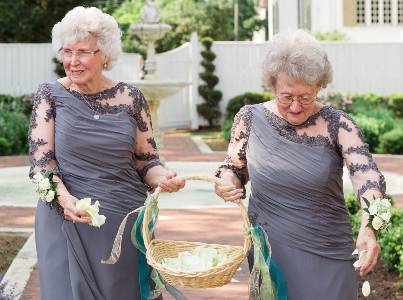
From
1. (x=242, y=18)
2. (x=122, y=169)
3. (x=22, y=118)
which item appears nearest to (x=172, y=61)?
(x=22, y=118)

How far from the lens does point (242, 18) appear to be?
176 feet

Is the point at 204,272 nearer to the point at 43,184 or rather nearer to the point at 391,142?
the point at 43,184

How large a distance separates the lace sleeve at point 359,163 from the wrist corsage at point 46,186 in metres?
1.22

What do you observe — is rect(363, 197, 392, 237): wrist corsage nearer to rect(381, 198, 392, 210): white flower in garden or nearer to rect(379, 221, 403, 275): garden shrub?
rect(381, 198, 392, 210): white flower in garden

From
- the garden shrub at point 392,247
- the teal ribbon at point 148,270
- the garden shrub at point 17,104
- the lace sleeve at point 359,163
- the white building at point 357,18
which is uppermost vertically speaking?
the white building at point 357,18

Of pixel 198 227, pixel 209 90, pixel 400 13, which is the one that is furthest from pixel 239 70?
pixel 198 227

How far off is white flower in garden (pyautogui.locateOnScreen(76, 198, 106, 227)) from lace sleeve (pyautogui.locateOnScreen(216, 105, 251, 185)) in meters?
0.58

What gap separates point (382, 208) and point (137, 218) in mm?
1128

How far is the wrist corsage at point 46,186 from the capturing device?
13.6ft

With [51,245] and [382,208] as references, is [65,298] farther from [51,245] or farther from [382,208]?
[382,208]

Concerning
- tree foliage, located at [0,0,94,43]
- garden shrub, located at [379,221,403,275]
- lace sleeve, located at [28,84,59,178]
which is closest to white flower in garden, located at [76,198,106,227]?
lace sleeve, located at [28,84,59,178]

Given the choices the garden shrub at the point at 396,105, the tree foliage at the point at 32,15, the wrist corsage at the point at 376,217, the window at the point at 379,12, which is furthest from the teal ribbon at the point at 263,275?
the window at the point at 379,12

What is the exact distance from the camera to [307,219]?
3.92 metres

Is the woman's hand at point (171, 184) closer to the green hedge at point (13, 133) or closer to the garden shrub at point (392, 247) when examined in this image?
the garden shrub at point (392, 247)
